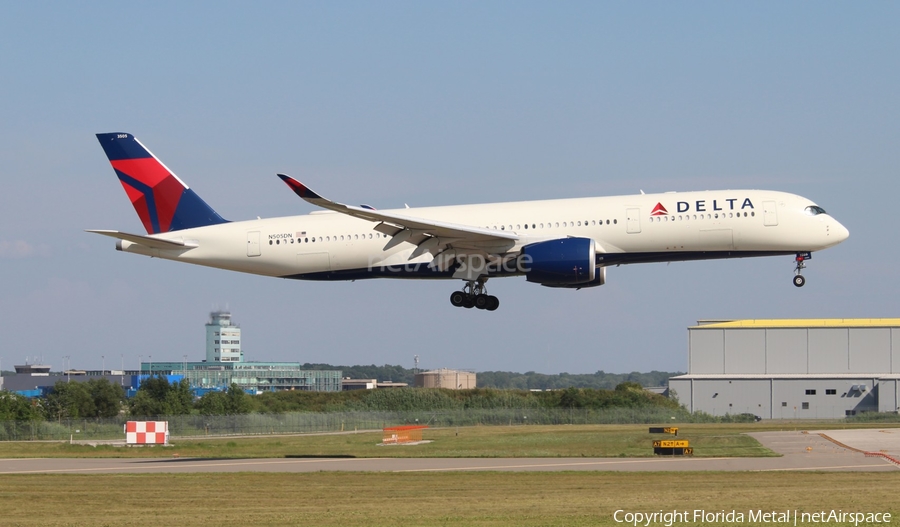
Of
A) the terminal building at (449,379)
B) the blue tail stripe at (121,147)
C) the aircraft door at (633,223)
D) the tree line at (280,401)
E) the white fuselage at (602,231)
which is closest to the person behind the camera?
the white fuselage at (602,231)

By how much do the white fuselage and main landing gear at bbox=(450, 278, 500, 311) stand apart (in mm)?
1849

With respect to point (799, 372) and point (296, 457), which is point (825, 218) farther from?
point (799, 372)

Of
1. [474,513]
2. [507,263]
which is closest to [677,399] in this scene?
[507,263]

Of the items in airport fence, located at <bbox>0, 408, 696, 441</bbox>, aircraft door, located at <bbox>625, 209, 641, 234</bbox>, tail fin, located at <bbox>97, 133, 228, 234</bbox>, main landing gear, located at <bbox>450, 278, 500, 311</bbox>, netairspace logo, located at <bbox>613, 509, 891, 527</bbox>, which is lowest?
airport fence, located at <bbox>0, 408, 696, 441</bbox>

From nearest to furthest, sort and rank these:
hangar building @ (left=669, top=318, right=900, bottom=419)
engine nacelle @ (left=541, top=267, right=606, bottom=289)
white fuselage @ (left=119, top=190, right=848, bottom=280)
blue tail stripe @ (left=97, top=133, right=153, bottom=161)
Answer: white fuselage @ (left=119, top=190, right=848, bottom=280)
engine nacelle @ (left=541, top=267, right=606, bottom=289)
blue tail stripe @ (left=97, top=133, right=153, bottom=161)
hangar building @ (left=669, top=318, right=900, bottom=419)

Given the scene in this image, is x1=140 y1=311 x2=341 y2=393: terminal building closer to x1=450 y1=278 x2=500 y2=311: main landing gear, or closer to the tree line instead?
the tree line

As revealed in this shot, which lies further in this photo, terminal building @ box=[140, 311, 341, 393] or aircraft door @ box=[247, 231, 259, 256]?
terminal building @ box=[140, 311, 341, 393]

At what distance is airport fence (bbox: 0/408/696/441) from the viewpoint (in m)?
70.1

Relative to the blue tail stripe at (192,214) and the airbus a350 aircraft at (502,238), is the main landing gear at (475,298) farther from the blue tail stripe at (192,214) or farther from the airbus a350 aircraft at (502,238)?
the blue tail stripe at (192,214)

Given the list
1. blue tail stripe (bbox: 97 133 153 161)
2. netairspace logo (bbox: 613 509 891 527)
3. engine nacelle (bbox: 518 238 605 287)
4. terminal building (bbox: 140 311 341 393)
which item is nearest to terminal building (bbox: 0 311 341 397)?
terminal building (bbox: 140 311 341 393)

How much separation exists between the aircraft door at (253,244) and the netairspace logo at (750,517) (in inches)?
949

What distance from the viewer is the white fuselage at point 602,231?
136 feet

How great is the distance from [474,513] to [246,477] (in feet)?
42.8

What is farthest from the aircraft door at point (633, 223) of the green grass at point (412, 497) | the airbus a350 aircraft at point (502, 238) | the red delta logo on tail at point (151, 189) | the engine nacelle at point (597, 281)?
the red delta logo on tail at point (151, 189)
